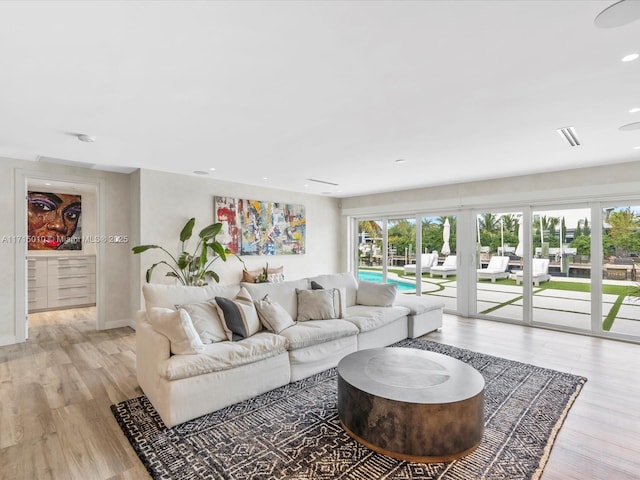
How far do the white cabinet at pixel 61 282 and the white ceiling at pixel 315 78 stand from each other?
3062 millimetres

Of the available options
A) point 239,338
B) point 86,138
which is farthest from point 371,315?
point 86,138

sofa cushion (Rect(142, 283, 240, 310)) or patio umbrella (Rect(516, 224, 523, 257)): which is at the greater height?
patio umbrella (Rect(516, 224, 523, 257))

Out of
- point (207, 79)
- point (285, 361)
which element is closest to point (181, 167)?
point (207, 79)

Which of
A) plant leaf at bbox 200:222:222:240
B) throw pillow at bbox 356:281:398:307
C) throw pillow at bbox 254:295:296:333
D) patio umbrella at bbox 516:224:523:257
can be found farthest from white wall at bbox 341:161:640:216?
throw pillow at bbox 254:295:296:333

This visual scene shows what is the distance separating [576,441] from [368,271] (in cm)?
583

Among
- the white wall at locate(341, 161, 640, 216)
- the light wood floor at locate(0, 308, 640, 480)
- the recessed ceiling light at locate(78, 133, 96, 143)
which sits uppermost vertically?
the recessed ceiling light at locate(78, 133, 96, 143)

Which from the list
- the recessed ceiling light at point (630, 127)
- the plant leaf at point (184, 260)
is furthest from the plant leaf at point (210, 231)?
the recessed ceiling light at point (630, 127)

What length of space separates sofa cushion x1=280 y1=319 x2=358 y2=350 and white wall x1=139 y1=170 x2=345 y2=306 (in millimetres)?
2808

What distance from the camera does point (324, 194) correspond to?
7504 mm

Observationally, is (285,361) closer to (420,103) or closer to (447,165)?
(420,103)

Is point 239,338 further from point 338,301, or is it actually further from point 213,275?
point 213,275

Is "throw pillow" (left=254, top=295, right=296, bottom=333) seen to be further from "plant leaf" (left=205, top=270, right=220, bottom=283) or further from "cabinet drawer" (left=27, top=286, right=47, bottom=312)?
"cabinet drawer" (left=27, top=286, right=47, bottom=312)

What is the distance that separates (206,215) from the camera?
220 inches

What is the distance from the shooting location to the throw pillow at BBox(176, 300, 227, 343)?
2.84 metres
